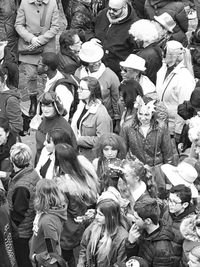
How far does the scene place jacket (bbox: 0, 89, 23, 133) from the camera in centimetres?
1076

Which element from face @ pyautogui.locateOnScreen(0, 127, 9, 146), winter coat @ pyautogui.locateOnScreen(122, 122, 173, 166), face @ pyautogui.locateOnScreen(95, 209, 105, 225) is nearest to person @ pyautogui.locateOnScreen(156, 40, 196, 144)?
winter coat @ pyautogui.locateOnScreen(122, 122, 173, 166)

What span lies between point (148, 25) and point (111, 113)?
48.2 inches

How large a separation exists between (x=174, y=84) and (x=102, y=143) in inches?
75.3

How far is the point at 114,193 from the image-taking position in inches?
355

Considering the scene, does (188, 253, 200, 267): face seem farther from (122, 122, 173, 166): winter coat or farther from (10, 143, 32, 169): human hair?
→ (122, 122, 173, 166): winter coat

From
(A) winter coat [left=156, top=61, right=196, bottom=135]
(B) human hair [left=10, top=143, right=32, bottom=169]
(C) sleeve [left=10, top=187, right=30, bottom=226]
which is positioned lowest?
(A) winter coat [left=156, top=61, right=196, bottom=135]

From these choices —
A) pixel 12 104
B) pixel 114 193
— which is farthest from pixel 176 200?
pixel 12 104

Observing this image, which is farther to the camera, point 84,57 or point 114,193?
point 84,57

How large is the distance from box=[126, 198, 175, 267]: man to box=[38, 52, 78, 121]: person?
9.71 feet

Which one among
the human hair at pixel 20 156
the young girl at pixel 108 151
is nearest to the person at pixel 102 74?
the young girl at pixel 108 151

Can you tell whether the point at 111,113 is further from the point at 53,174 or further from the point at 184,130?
the point at 53,174

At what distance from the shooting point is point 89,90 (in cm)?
1061

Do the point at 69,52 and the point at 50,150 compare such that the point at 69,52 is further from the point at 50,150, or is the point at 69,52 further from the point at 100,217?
the point at 100,217

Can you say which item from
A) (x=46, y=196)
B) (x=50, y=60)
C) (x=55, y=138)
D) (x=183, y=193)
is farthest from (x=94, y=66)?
(x=183, y=193)
